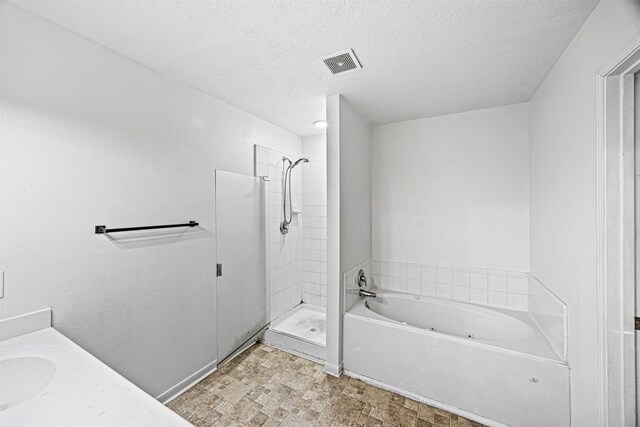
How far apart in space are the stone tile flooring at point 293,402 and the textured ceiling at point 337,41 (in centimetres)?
236

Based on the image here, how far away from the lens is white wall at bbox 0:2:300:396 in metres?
1.26

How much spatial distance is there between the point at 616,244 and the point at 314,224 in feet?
8.80

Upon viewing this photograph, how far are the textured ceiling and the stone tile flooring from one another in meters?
2.36

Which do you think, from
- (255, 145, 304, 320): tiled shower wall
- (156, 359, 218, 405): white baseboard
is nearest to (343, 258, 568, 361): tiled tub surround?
(255, 145, 304, 320): tiled shower wall

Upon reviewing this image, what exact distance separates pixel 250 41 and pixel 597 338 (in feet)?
7.76

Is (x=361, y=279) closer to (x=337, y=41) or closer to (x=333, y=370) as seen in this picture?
(x=333, y=370)

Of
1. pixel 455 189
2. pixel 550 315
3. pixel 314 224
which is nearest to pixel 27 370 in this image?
pixel 314 224

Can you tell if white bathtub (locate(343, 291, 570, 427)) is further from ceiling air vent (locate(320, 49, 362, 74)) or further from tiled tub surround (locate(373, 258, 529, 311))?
ceiling air vent (locate(320, 49, 362, 74))

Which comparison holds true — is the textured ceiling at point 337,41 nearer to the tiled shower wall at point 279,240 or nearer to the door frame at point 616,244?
the door frame at point 616,244

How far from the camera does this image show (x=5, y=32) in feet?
3.96

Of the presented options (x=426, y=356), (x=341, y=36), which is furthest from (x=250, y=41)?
(x=426, y=356)

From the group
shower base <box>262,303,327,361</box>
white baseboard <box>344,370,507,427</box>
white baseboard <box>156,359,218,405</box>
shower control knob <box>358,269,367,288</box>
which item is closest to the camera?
white baseboard <box>344,370,507,427</box>

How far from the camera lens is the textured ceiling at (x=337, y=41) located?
4.19ft

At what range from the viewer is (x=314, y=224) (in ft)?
11.4
